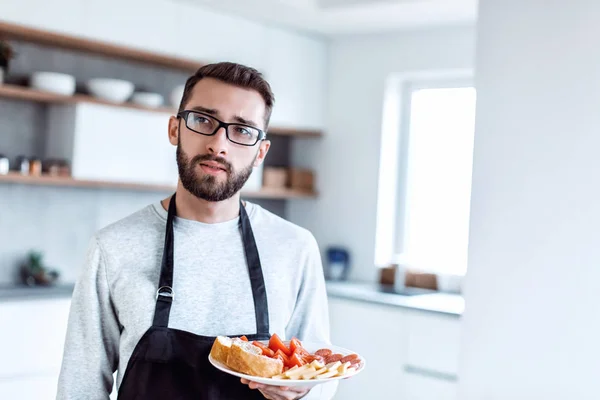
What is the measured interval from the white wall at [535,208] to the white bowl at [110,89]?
2.06 meters

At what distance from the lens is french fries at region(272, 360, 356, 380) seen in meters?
1.50

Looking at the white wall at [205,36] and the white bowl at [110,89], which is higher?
the white wall at [205,36]

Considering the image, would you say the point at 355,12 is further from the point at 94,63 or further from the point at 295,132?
the point at 94,63

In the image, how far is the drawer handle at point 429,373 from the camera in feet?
12.5

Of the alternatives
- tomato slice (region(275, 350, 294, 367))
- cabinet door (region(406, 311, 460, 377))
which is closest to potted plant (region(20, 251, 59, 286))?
cabinet door (region(406, 311, 460, 377))

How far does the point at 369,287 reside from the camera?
4711mm

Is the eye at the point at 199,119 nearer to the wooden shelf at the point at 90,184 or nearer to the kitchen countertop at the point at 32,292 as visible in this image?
the kitchen countertop at the point at 32,292

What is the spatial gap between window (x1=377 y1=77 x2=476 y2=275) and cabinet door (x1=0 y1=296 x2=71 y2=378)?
212 centimetres

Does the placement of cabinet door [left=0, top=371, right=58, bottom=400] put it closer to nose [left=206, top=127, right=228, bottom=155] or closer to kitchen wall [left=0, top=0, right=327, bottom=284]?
kitchen wall [left=0, top=0, right=327, bottom=284]

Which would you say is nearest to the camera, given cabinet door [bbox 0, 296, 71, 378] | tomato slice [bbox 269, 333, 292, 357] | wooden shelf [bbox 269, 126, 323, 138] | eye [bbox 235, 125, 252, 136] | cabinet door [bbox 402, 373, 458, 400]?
tomato slice [bbox 269, 333, 292, 357]

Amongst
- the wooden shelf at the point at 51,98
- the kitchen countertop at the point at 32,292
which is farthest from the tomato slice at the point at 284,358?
the wooden shelf at the point at 51,98

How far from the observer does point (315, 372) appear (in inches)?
59.3

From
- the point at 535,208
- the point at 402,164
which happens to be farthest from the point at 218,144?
the point at 402,164

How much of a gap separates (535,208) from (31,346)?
2.39 m
